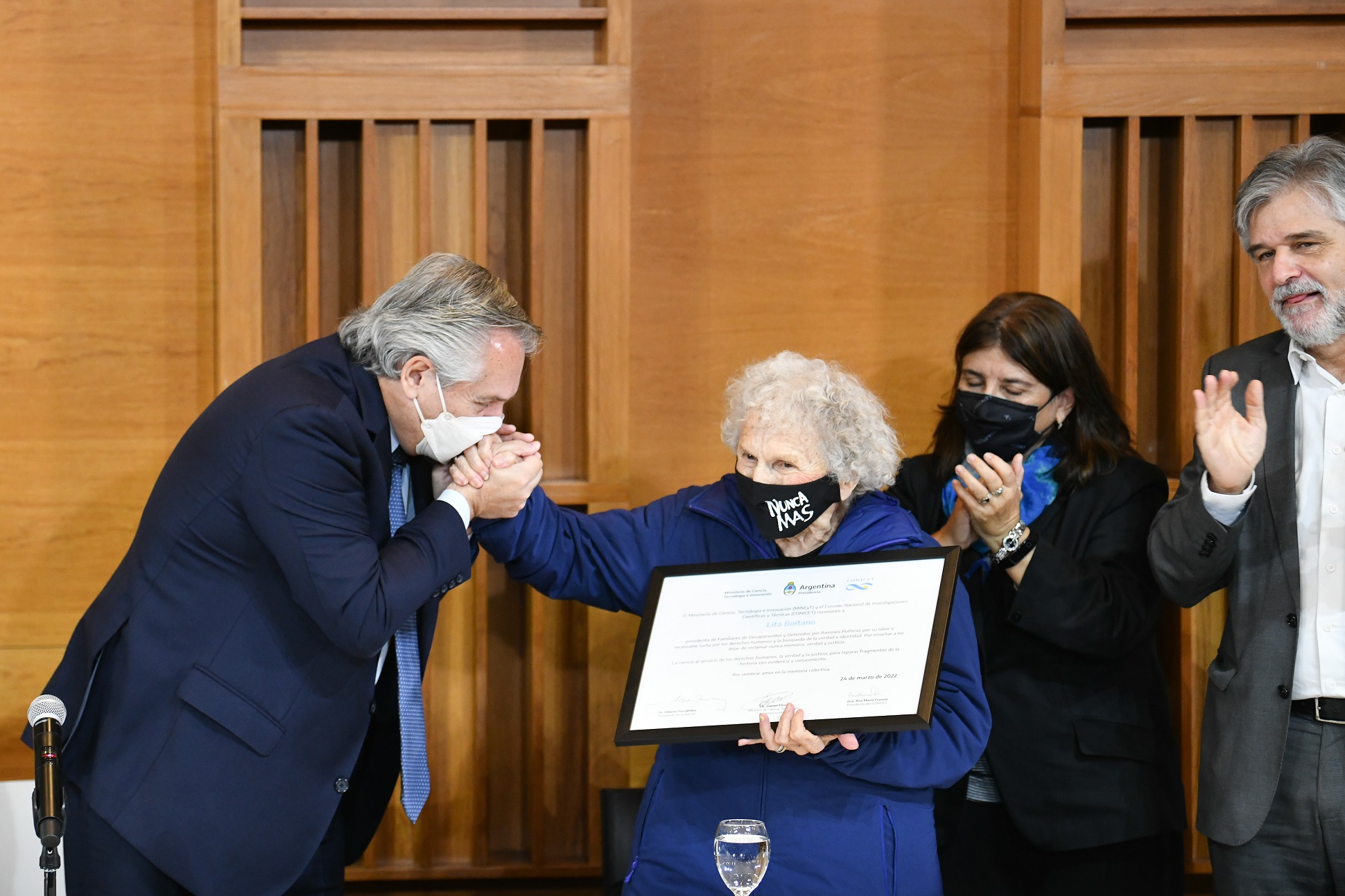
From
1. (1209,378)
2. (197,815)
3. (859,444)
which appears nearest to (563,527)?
(859,444)


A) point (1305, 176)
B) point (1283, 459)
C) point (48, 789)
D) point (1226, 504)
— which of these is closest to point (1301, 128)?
point (1305, 176)

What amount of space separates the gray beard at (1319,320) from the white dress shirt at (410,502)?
1.53m

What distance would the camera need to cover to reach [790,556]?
228 centimetres

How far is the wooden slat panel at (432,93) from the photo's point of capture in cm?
294

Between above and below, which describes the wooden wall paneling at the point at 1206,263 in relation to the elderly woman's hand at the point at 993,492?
above

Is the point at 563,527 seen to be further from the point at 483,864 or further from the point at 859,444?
the point at 483,864

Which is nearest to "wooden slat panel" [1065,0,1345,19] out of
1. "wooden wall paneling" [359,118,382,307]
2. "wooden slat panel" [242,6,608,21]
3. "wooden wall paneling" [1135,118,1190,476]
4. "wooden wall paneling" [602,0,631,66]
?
"wooden wall paneling" [1135,118,1190,476]

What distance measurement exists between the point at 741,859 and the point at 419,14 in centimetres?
219

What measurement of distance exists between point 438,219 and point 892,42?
1.30 m

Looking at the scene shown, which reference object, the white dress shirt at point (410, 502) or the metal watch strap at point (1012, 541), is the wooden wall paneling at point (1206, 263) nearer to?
the metal watch strap at point (1012, 541)

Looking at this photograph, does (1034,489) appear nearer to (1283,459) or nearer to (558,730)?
(1283,459)

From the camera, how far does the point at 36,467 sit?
3.06 metres

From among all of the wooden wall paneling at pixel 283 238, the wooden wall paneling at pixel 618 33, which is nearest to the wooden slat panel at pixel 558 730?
the wooden wall paneling at pixel 283 238
